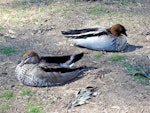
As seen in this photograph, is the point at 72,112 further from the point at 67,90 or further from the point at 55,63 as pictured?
the point at 55,63

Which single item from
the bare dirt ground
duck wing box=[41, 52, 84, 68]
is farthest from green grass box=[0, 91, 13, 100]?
duck wing box=[41, 52, 84, 68]

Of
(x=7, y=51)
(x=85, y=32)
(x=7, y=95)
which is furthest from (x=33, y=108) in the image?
(x=85, y=32)

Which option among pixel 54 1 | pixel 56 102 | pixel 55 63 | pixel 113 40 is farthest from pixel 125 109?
pixel 54 1

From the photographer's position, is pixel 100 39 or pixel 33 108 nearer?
pixel 33 108

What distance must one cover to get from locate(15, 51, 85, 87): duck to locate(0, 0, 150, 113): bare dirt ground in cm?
9

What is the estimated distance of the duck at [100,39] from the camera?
7.12m

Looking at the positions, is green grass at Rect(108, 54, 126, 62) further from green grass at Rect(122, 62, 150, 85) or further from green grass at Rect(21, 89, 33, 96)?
green grass at Rect(21, 89, 33, 96)

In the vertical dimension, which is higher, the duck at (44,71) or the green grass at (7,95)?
the duck at (44,71)

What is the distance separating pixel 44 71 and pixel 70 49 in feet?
4.63

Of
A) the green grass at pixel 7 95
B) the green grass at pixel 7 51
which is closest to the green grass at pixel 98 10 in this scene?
the green grass at pixel 7 51

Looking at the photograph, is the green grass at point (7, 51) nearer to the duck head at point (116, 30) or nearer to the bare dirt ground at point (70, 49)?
the bare dirt ground at point (70, 49)

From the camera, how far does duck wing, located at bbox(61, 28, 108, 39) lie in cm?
713

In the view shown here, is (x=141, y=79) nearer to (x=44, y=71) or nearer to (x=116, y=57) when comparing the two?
(x=116, y=57)

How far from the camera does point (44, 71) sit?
6.00m
